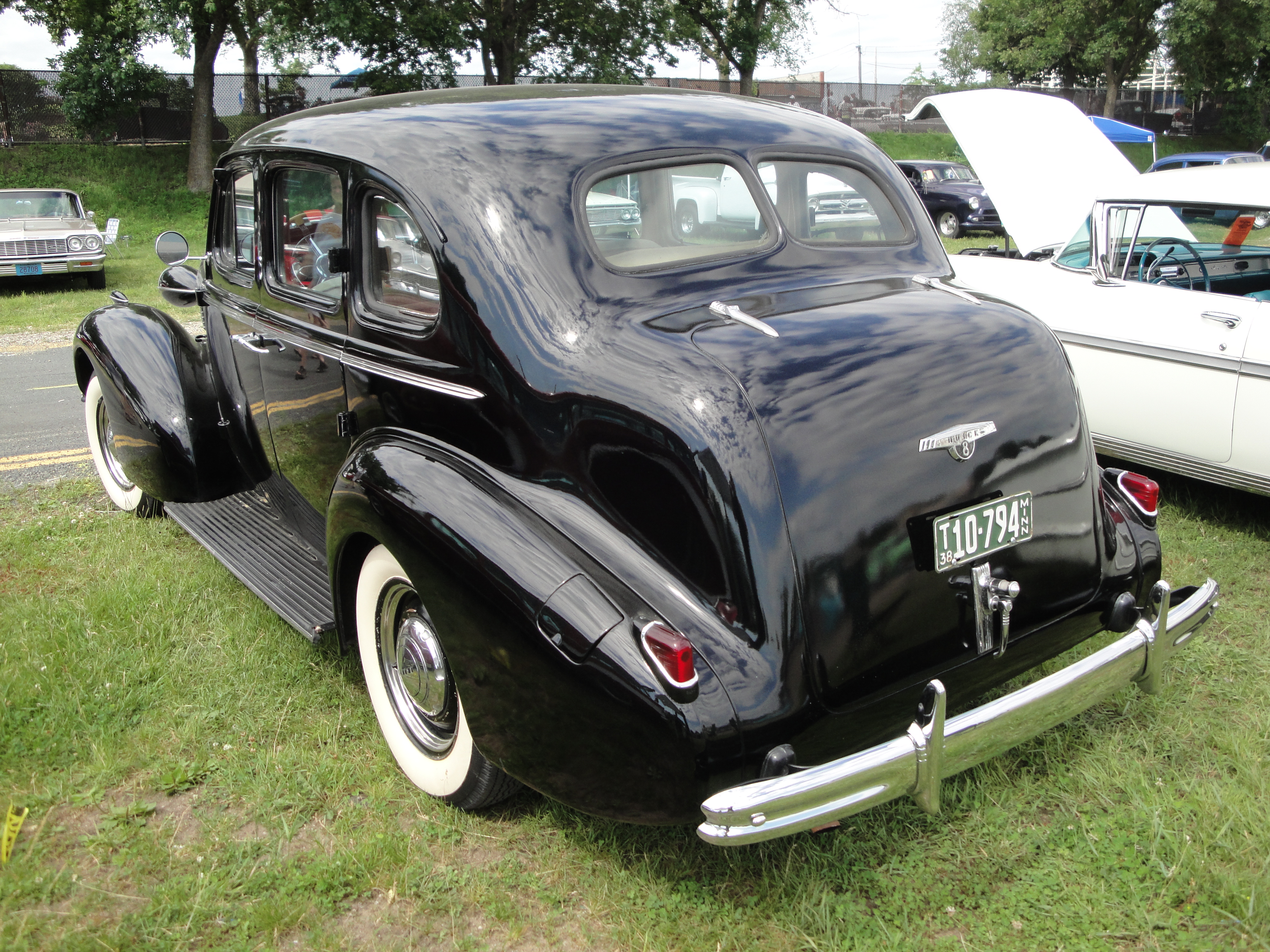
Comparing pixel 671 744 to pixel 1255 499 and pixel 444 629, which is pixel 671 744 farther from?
pixel 1255 499

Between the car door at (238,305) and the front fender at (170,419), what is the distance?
0.26 feet

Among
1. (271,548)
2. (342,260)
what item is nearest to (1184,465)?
(342,260)

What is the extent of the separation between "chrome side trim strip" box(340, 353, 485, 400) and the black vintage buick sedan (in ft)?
0.04

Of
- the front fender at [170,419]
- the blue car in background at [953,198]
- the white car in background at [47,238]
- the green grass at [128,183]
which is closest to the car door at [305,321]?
the front fender at [170,419]

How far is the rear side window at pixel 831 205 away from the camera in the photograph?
125 inches

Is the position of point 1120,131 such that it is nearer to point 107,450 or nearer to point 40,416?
point 40,416

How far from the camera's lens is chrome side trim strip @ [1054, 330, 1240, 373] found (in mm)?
4391

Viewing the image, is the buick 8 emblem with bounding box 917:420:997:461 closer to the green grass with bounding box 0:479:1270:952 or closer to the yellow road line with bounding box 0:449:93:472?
the green grass with bounding box 0:479:1270:952

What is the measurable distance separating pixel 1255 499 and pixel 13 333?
1151 cm

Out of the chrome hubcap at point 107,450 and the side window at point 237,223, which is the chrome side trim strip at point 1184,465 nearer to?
the side window at point 237,223

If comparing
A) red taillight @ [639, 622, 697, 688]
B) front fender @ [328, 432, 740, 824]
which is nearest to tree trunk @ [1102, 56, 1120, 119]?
front fender @ [328, 432, 740, 824]

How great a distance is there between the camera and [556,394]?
8.19 feet

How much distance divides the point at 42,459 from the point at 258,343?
11.3ft

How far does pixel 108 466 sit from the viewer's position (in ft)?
17.0
